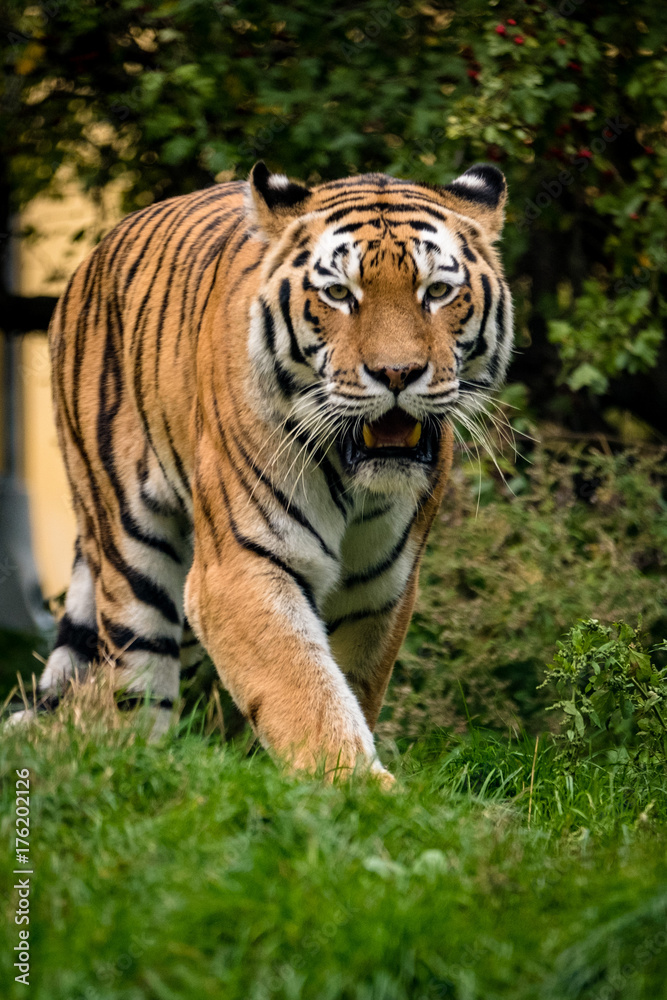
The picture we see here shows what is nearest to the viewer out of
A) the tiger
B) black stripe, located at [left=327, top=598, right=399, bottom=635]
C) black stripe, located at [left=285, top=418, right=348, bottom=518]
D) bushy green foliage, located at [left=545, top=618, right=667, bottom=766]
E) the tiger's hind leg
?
the tiger

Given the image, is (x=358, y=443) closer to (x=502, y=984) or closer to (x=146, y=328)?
(x=146, y=328)

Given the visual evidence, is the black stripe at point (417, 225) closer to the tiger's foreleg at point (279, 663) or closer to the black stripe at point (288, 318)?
the black stripe at point (288, 318)

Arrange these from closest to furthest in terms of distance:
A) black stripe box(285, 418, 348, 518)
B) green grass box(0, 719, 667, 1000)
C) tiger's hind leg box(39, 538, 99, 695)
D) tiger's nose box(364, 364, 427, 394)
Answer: green grass box(0, 719, 667, 1000) < tiger's nose box(364, 364, 427, 394) < black stripe box(285, 418, 348, 518) < tiger's hind leg box(39, 538, 99, 695)

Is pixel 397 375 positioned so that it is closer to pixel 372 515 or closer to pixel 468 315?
pixel 468 315

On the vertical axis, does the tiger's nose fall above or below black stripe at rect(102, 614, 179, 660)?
above

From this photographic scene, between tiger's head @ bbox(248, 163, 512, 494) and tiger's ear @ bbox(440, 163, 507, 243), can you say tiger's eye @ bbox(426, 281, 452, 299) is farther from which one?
tiger's ear @ bbox(440, 163, 507, 243)

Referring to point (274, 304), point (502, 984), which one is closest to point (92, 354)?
point (274, 304)

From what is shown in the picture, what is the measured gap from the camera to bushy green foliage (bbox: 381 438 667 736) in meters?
4.10

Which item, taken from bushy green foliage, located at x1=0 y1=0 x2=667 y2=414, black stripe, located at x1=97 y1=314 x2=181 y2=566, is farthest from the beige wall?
black stripe, located at x1=97 y1=314 x2=181 y2=566

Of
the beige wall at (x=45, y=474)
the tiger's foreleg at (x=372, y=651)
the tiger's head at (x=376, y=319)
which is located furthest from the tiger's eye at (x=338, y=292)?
the beige wall at (x=45, y=474)

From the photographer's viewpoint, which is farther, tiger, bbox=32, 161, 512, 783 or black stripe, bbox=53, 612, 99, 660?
black stripe, bbox=53, 612, 99, 660

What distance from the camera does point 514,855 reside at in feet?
7.18

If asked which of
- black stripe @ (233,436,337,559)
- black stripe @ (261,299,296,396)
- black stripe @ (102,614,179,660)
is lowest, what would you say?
black stripe @ (102,614,179,660)

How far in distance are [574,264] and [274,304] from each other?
294 cm
